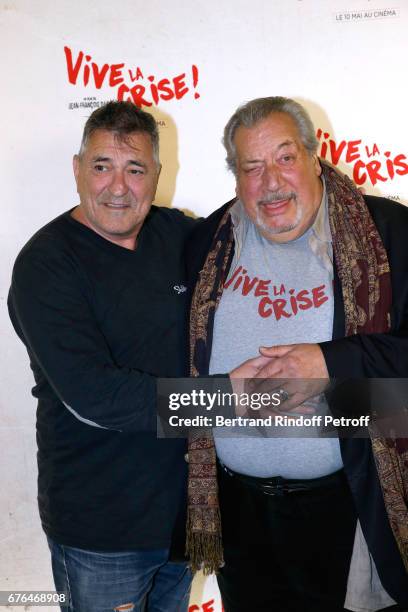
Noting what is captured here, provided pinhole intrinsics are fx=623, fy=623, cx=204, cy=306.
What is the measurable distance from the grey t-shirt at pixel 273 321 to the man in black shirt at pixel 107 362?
0.43 feet

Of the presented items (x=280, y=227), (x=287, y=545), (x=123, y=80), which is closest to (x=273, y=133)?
(x=280, y=227)

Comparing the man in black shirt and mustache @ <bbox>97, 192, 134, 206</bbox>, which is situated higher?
mustache @ <bbox>97, 192, 134, 206</bbox>

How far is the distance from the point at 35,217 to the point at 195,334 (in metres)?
0.91

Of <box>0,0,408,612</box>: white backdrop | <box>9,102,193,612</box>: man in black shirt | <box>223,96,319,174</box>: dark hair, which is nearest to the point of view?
<box>9,102,193,612</box>: man in black shirt

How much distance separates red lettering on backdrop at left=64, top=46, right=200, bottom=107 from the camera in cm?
207

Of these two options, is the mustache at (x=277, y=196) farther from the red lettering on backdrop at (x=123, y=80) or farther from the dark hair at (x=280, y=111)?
the red lettering on backdrop at (x=123, y=80)

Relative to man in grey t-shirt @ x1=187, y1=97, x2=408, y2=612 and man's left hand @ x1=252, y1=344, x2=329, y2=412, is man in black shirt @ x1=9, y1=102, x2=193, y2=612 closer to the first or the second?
man in grey t-shirt @ x1=187, y1=97, x2=408, y2=612

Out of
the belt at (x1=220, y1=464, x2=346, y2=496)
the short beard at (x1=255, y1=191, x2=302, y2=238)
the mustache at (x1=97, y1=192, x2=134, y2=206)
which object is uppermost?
the mustache at (x1=97, y1=192, x2=134, y2=206)

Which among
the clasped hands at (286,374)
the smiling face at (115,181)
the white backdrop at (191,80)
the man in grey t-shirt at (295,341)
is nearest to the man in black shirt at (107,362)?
the smiling face at (115,181)

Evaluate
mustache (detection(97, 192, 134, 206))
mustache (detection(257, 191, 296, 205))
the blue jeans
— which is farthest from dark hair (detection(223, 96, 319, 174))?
the blue jeans

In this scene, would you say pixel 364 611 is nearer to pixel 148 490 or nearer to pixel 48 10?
pixel 148 490

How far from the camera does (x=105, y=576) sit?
1.52m

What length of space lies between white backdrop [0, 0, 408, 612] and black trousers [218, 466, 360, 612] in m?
1.03

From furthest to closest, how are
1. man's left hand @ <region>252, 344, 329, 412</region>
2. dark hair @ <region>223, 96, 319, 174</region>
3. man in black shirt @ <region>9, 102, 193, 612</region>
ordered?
dark hair @ <region>223, 96, 319, 174</region>
man in black shirt @ <region>9, 102, 193, 612</region>
man's left hand @ <region>252, 344, 329, 412</region>
